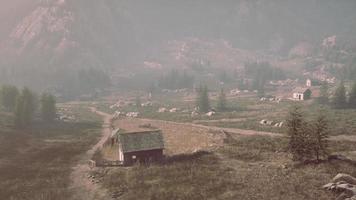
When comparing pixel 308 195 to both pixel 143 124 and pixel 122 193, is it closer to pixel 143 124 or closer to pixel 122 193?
pixel 122 193

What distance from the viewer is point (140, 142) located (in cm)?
6366

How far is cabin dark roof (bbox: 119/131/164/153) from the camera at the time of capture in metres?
62.4

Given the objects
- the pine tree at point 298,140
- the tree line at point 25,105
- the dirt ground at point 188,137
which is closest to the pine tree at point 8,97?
the tree line at point 25,105

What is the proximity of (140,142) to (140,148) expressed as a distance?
137cm

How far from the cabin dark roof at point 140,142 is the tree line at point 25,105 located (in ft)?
179

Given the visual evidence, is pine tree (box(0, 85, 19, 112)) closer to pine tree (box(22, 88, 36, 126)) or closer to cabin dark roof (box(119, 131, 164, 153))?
pine tree (box(22, 88, 36, 126))

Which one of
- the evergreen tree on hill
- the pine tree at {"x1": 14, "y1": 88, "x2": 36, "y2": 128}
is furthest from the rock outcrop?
the evergreen tree on hill

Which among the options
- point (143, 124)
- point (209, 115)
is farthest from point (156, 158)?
point (209, 115)

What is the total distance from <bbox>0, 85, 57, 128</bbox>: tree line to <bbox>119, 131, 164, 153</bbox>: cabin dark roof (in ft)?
179

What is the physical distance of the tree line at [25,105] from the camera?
342 ft

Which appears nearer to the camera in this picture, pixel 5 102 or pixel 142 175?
pixel 142 175

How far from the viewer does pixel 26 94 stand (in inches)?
Result: 4577

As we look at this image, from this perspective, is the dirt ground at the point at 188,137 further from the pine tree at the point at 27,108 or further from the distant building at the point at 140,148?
the pine tree at the point at 27,108

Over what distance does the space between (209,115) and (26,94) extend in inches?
2580
